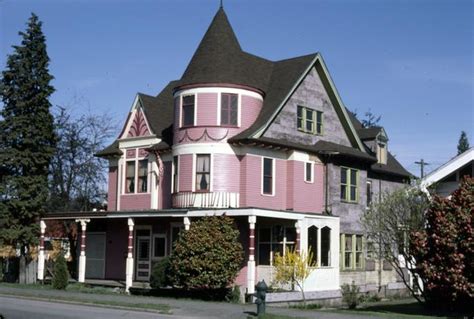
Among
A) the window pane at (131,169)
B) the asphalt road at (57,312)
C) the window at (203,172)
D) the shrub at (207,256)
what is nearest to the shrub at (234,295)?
the shrub at (207,256)

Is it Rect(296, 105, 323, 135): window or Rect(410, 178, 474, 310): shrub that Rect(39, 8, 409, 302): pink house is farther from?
Rect(410, 178, 474, 310): shrub

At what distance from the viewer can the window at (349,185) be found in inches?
1508

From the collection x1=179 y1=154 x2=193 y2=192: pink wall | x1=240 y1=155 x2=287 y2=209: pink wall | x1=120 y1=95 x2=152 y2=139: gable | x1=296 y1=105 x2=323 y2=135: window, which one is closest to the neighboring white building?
x1=240 y1=155 x2=287 y2=209: pink wall

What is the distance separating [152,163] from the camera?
122 ft

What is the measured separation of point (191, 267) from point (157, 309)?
6.46 meters

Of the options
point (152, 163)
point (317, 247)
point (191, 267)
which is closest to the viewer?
point (191, 267)

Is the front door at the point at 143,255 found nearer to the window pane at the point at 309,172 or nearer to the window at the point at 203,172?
the window at the point at 203,172

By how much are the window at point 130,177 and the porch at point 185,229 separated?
1.81 m

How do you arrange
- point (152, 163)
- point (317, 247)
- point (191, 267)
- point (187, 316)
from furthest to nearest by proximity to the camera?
1. point (152, 163)
2. point (317, 247)
3. point (191, 267)
4. point (187, 316)

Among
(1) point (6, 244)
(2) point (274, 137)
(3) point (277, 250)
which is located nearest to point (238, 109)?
(2) point (274, 137)

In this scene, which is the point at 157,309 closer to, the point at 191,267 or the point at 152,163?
the point at 191,267

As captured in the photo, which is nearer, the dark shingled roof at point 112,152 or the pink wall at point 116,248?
the pink wall at point 116,248

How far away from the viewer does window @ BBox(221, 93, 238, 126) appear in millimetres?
33250

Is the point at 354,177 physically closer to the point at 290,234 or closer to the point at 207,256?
the point at 290,234
